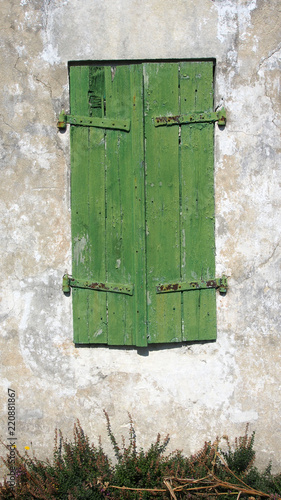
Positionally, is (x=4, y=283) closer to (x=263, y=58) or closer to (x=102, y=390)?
(x=102, y=390)

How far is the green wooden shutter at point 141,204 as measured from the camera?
330 centimetres

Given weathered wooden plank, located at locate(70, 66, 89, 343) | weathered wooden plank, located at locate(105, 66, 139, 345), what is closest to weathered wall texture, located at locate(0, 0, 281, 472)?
Answer: weathered wooden plank, located at locate(70, 66, 89, 343)

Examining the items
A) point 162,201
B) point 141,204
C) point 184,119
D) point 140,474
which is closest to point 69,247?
point 141,204

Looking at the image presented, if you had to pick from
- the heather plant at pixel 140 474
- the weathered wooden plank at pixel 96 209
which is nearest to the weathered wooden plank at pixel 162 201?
the weathered wooden plank at pixel 96 209

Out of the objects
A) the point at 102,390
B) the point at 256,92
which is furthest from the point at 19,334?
the point at 256,92

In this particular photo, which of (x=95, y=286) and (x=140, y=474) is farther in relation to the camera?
(x=95, y=286)

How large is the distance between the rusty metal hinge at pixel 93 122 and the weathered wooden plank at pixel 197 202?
0.42m

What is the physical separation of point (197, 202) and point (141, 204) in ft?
1.31

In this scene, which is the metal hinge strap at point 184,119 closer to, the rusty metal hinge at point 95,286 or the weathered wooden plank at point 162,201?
the weathered wooden plank at point 162,201

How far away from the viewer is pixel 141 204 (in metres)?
3.32

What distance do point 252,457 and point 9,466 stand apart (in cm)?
172

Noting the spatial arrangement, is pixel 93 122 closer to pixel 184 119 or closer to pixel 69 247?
pixel 184 119

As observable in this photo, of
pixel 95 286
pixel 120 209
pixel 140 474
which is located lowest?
pixel 140 474

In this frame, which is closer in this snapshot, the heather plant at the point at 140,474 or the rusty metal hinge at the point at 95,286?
the heather plant at the point at 140,474
